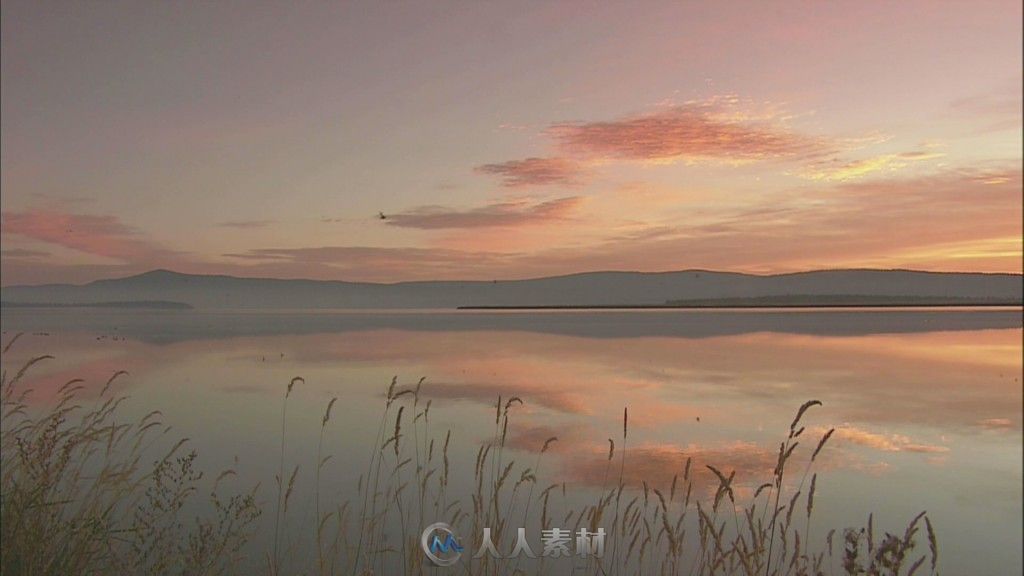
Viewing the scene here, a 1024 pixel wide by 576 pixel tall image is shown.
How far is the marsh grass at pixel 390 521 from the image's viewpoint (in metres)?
4.45

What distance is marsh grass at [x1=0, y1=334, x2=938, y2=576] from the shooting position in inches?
175

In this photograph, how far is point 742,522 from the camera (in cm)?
747

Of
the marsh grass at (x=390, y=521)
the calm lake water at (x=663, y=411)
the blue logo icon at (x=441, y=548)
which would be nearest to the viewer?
the marsh grass at (x=390, y=521)

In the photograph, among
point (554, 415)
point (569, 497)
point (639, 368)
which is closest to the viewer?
point (569, 497)

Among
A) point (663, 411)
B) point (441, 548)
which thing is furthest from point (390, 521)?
point (663, 411)

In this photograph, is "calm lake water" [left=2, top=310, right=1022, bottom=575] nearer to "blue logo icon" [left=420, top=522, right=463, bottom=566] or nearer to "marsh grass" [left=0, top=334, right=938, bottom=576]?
"marsh grass" [left=0, top=334, right=938, bottom=576]

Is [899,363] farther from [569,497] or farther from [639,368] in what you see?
[569,497]

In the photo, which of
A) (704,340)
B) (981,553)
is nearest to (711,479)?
(981,553)

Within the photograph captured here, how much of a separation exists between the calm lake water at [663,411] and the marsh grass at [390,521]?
465 millimetres

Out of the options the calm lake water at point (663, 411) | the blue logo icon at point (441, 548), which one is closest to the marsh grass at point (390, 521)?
the blue logo icon at point (441, 548)

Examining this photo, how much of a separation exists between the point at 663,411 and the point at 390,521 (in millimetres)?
7953

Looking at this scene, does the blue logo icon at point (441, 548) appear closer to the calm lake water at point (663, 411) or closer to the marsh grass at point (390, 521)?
the marsh grass at point (390, 521)

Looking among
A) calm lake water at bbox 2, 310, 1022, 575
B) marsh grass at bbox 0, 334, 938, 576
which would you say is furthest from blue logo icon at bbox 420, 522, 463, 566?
calm lake water at bbox 2, 310, 1022, 575

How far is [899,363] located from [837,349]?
7104 millimetres
